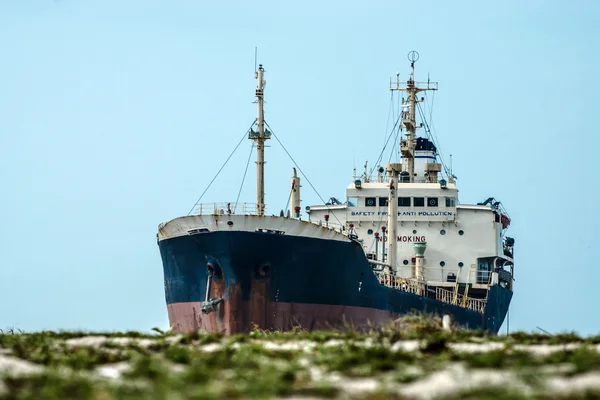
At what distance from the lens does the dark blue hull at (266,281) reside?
107 feet

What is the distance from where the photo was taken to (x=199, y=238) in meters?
33.4

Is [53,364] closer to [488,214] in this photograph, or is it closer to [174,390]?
[174,390]

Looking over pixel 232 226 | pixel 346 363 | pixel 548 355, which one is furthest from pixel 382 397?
pixel 232 226

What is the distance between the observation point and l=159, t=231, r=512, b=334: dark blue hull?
32.6 metres

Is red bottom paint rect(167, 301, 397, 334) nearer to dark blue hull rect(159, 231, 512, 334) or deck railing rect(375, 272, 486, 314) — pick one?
dark blue hull rect(159, 231, 512, 334)

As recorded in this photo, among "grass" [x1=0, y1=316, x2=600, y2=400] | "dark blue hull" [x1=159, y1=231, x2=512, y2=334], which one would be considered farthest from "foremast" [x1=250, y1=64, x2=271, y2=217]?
"grass" [x1=0, y1=316, x2=600, y2=400]

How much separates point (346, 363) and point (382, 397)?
261 cm

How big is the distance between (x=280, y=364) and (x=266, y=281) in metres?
20.2

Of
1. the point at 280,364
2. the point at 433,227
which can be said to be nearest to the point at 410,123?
the point at 433,227

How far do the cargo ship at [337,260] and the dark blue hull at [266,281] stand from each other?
1.1 inches

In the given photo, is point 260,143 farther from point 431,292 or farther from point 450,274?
point 450,274

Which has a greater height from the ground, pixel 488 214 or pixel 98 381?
pixel 488 214

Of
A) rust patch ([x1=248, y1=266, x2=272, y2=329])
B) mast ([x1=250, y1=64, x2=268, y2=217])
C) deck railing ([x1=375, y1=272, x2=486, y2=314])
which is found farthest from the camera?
deck railing ([x1=375, y1=272, x2=486, y2=314])

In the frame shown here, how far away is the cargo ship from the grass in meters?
8.90
